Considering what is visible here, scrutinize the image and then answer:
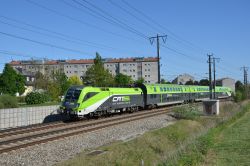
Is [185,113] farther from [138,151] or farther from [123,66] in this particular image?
[123,66]

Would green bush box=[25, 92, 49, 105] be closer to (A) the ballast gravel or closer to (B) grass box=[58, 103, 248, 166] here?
(A) the ballast gravel

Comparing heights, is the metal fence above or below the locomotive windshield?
below

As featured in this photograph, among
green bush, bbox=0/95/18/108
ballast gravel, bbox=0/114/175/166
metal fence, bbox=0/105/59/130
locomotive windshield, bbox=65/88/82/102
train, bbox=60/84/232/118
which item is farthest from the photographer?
green bush, bbox=0/95/18/108

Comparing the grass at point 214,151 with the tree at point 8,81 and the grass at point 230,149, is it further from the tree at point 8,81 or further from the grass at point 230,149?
the tree at point 8,81

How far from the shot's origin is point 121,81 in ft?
360

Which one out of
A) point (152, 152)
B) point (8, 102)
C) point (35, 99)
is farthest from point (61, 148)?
point (35, 99)

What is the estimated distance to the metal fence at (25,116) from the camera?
24.2 meters

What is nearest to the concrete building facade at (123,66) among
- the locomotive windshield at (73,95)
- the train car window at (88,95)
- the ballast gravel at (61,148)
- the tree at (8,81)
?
the tree at (8,81)

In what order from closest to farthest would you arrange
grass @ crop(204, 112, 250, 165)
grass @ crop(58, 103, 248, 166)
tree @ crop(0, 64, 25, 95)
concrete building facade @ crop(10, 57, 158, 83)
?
1. grass @ crop(58, 103, 248, 166)
2. grass @ crop(204, 112, 250, 165)
3. tree @ crop(0, 64, 25, 95)
4. concrete building facade @ crop(10, 57, 158, 83)

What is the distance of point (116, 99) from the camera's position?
3325cm

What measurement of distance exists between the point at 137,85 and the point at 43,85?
25.5 m

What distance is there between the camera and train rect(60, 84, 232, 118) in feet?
92.4

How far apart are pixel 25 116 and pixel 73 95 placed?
4072mm

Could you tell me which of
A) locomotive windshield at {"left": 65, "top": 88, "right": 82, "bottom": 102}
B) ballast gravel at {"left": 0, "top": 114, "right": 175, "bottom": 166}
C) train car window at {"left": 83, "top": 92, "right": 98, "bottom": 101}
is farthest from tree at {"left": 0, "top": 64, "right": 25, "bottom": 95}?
ballast gravel at {"left": 0, "top": 114, "right": 175, "bottom": 166}
